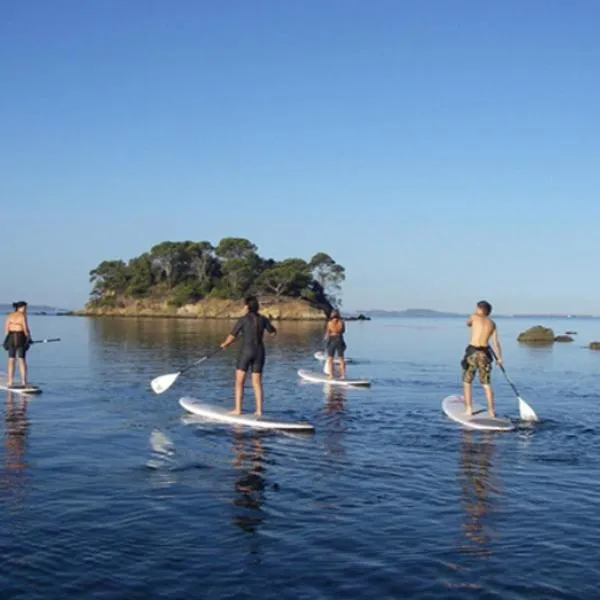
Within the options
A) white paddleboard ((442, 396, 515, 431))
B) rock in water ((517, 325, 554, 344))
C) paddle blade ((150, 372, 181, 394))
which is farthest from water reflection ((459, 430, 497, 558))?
rock in water ((517, 325, 554, 344))

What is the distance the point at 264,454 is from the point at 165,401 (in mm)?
6380

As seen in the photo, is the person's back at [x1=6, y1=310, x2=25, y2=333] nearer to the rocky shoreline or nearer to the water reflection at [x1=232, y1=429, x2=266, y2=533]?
the water reflection at [x1=232, y1=429, x2=266, y2=533]

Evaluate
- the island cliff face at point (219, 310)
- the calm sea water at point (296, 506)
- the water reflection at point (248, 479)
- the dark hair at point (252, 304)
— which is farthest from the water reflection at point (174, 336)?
the island cliff face at point (219, 310)

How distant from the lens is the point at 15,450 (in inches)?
425

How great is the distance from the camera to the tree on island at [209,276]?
11944cm

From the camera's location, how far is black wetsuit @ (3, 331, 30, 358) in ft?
57.3

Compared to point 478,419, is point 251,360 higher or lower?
higher

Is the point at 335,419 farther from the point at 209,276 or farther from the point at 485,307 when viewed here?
the point at 209,276

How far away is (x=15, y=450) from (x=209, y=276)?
117m

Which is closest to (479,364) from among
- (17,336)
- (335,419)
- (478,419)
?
(478,419)

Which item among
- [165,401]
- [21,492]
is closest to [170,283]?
[165,401]

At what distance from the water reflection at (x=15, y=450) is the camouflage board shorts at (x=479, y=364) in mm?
8113

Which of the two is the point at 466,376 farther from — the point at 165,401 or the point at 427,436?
the point at 165,401

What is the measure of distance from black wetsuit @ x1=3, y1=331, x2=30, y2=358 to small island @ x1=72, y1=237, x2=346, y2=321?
3671 inches
